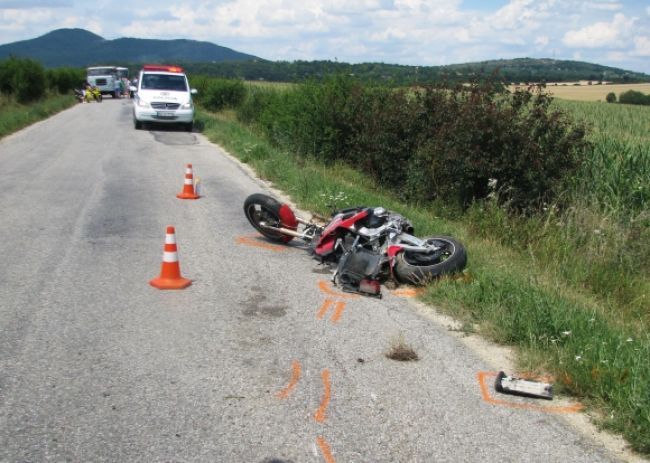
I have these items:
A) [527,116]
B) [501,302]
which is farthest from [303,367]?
[527,116]

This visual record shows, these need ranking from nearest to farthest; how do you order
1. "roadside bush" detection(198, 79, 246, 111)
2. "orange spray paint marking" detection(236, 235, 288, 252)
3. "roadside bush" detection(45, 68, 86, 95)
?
"orange spray paint marking" detection(236, 235, 288, 252)
"roadside bush" detection(198, 79, 246, 111)
"roadside bush" detection(45, 68, 86, 95)

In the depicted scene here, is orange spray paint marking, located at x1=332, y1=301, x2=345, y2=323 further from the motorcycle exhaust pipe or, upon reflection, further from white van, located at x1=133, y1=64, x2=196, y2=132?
white van, located at x1=133, y1=64, x2=196, y2=132

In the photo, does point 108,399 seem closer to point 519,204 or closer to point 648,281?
point 648,281

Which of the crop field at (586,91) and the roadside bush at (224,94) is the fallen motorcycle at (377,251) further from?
the crop field at (586,91)

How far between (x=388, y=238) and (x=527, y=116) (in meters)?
5.58

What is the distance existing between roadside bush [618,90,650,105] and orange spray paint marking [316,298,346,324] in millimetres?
51886

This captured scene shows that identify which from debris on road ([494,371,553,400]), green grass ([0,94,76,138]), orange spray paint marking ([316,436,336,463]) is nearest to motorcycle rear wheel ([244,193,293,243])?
debris on road ([494,371,553,400])

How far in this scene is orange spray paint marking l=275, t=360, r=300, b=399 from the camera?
457 centimetres

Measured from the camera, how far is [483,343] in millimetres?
5730

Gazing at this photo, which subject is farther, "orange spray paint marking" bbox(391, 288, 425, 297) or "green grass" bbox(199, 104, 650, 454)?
"orange spray paint marking" bbox(391, 288, 425, 297)

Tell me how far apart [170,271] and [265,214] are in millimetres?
2296

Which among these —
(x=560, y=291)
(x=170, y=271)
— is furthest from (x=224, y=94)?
(x=560, y=291)

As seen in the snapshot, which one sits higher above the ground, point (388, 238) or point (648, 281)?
point (388, 238)

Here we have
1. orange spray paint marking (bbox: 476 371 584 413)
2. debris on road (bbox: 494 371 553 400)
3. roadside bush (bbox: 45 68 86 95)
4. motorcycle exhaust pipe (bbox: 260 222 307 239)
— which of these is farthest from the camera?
roadside bush (bbox: 45 68 86 95)
